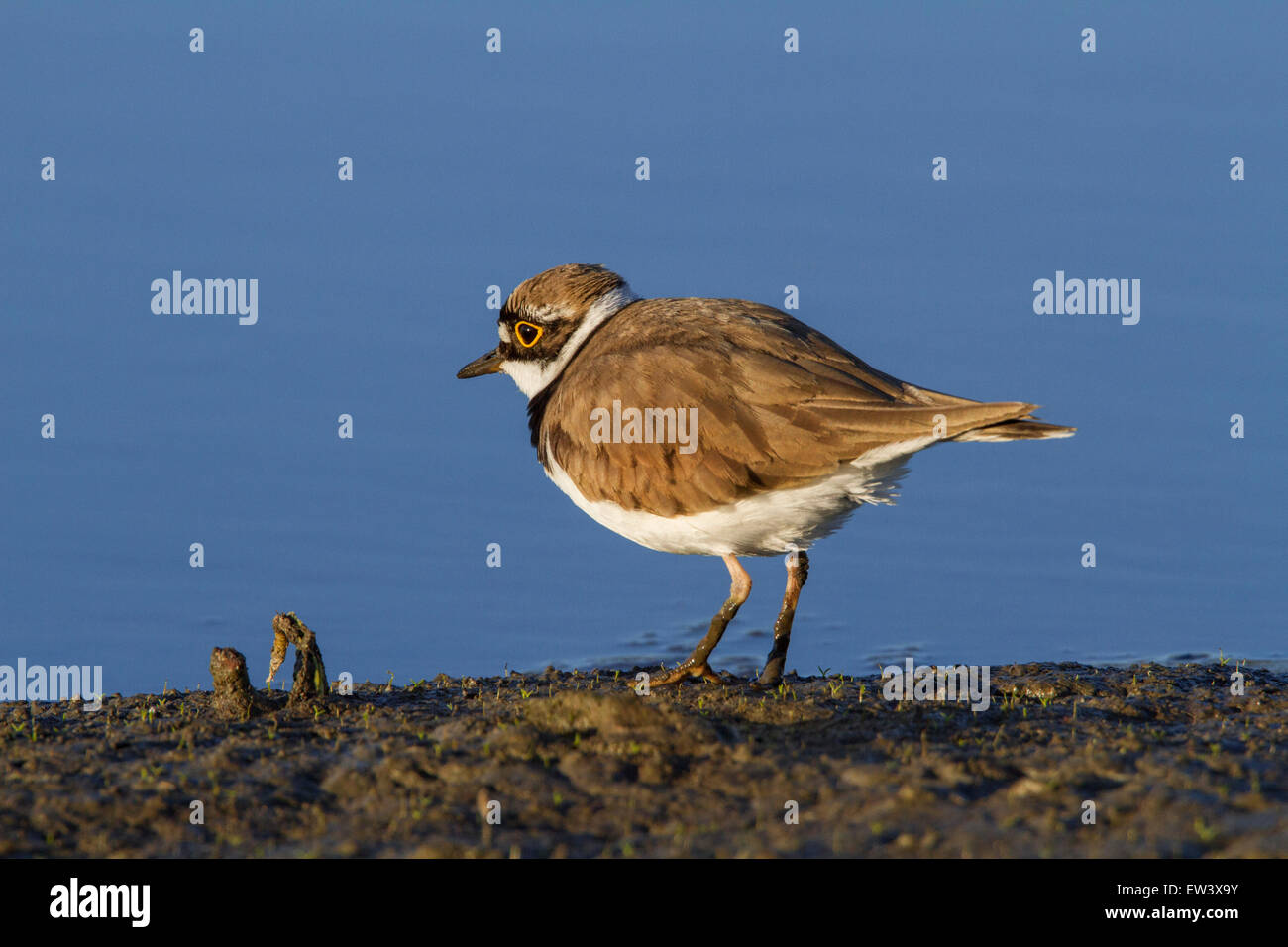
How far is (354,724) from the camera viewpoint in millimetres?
8438

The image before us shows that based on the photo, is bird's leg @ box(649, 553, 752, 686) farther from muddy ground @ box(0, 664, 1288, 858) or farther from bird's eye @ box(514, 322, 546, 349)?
bird's eye @ box(514, 322, 546, 349)

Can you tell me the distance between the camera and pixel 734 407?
8.80 m

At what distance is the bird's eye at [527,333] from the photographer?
1086cm

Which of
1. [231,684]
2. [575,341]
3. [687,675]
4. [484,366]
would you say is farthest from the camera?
[484,366]

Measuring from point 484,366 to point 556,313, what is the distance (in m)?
1.03

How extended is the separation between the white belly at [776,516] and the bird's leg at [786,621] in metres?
0.34

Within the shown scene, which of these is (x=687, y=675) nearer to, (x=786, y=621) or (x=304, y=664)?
(x=786, y=621)

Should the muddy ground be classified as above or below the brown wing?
below

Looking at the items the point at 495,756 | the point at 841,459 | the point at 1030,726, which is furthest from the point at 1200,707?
the point at 495,756

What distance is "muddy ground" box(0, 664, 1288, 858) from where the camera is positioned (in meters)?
6.13

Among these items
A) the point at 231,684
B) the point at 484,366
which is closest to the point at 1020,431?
the point at 484,366

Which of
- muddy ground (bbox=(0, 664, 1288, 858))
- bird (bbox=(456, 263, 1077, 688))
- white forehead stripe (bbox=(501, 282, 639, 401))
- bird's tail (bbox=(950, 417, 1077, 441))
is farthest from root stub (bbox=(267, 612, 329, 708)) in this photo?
bird's tail (bbox=(950, 417, 1077, 441))

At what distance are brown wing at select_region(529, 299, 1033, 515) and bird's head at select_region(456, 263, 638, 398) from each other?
1.05 m

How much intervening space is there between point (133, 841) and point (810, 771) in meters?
3.58
